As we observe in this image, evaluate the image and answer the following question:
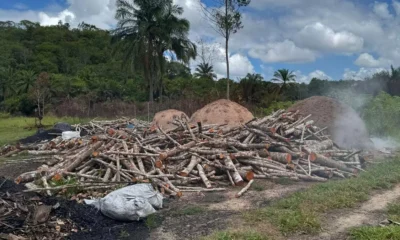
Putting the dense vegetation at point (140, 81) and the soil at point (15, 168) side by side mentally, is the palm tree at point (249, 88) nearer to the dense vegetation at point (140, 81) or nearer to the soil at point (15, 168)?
the dense vegetation at point (140, 81)

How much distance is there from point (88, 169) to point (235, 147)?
3.42 meters

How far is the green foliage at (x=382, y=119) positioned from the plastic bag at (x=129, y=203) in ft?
35.0

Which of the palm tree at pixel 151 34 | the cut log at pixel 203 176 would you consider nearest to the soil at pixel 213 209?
the cut log at pixel 203 176

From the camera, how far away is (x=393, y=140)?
13.7m

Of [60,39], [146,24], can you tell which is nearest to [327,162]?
[146,24]

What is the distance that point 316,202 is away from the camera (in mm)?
6551

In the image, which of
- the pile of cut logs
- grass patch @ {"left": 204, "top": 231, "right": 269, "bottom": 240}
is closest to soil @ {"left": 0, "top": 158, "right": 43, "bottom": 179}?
the pile of cut logs

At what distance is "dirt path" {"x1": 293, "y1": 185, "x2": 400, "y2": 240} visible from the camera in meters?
5.36

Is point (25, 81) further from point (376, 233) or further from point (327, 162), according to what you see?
point (376, 233)

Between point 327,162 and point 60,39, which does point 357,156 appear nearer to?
point 327,162

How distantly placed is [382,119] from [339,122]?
145 inches

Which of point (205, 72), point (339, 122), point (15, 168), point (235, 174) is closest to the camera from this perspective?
point (235, 174)

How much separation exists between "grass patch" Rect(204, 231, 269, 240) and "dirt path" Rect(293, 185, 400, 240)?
553 millimetres

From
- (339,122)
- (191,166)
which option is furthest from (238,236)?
(339,122)
